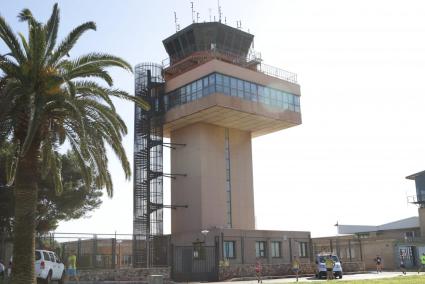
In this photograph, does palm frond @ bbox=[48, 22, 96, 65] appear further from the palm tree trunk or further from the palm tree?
the palm tree trunk

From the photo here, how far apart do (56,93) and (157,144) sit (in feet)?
101

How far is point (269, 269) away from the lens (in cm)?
4066

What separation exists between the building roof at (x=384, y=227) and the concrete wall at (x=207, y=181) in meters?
28.6

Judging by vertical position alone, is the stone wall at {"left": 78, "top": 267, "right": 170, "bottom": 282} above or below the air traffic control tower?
below

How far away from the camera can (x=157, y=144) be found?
50.1m

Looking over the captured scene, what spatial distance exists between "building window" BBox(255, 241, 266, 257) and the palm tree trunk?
29.7 m

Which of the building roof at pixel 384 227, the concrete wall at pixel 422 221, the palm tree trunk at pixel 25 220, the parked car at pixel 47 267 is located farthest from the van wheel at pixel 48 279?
the building roof at pixel 384 227

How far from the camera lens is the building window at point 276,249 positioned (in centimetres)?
4756

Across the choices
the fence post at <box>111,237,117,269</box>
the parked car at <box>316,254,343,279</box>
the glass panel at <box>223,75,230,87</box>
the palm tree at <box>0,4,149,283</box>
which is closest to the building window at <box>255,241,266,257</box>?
the parked car at <box>316,254,343,279</box>

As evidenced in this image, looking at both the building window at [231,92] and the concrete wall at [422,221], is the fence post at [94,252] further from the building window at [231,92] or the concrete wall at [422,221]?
the concrete wall at [422,221]

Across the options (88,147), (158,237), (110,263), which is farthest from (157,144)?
(88,147)

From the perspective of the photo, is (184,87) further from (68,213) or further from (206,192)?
(68,213)

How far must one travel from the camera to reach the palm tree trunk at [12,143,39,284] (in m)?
18.1

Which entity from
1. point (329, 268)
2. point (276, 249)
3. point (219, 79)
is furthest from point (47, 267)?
point (276, 249)
